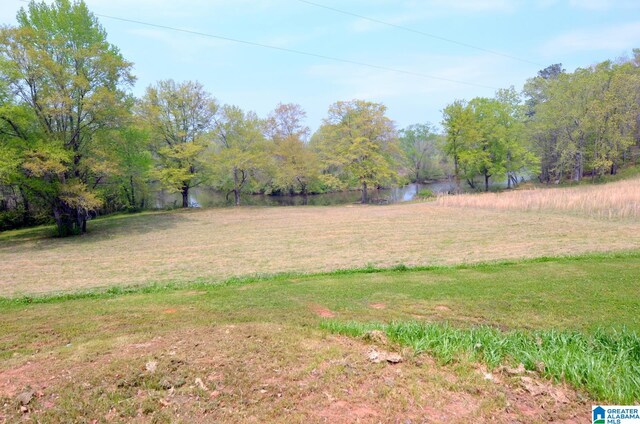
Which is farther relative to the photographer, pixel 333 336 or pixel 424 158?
pixel 424 158

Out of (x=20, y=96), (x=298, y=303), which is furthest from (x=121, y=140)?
(x=298, y=303)

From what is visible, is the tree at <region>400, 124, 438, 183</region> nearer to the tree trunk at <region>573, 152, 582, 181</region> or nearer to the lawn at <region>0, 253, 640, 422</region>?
the tree trunk at <region>573, 152, 582, 181</region>

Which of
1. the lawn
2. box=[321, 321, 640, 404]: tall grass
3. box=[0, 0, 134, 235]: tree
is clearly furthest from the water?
box=[321, 321, 640, 404]: tall grass

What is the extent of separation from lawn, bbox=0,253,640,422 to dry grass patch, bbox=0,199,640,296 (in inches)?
147

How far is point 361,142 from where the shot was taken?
36.6 meters

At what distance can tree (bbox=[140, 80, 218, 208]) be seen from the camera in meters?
32.3

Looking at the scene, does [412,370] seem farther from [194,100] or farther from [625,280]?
[194,100]

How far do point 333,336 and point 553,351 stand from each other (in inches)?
90.0

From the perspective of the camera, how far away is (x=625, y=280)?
6.76 metres

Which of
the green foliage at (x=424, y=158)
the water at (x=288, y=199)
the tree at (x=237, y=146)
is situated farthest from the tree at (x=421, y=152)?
the tree at (x=237, y=146)

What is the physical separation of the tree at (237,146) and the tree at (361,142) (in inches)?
292

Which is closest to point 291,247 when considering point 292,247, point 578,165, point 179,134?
point 292,247

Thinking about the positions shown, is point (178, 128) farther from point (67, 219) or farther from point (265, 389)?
point (265, 389)

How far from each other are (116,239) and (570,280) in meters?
20.4
